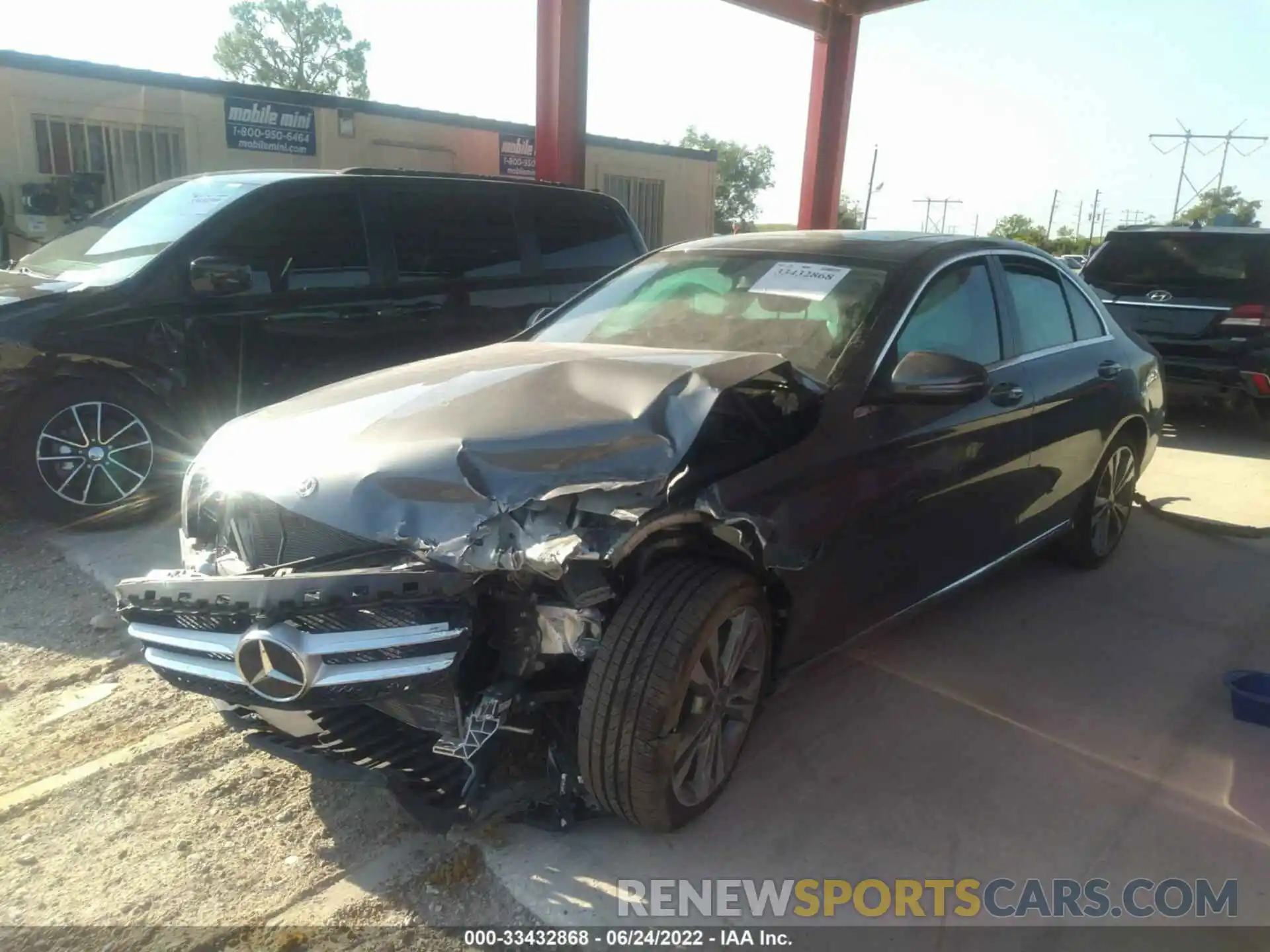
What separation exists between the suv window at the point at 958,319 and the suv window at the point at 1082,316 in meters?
0.86

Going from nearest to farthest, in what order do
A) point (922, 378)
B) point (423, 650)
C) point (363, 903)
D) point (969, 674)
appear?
point (423, 650) → point (363, 903) → point (922, 378) → point (969, 674)

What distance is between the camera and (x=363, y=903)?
2326 millimetres

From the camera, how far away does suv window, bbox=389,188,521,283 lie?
576 cm

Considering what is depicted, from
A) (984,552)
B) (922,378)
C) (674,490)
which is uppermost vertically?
(922,378)

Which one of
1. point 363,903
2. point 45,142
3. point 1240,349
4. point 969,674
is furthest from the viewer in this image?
point 45,142

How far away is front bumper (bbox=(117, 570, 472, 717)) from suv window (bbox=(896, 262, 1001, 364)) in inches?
72.5

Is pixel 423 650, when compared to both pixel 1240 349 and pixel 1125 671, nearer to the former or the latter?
pixel 1125 671

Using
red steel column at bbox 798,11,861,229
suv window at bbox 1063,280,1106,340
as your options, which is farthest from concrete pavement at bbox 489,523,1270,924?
red steel column at bbox 798,11,861,229

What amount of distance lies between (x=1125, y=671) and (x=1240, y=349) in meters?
5.34

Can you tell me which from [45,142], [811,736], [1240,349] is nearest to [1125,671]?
[811,736]

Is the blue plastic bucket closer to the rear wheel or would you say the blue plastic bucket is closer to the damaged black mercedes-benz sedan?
the damaged black mercedes-benz sedan

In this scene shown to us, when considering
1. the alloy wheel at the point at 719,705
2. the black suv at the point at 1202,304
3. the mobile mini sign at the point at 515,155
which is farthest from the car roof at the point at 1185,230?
the mobile mini sign at the point at 515,155

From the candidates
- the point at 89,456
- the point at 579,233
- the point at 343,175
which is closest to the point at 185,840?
the point at 89,456

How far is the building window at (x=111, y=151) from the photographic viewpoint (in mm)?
12406
